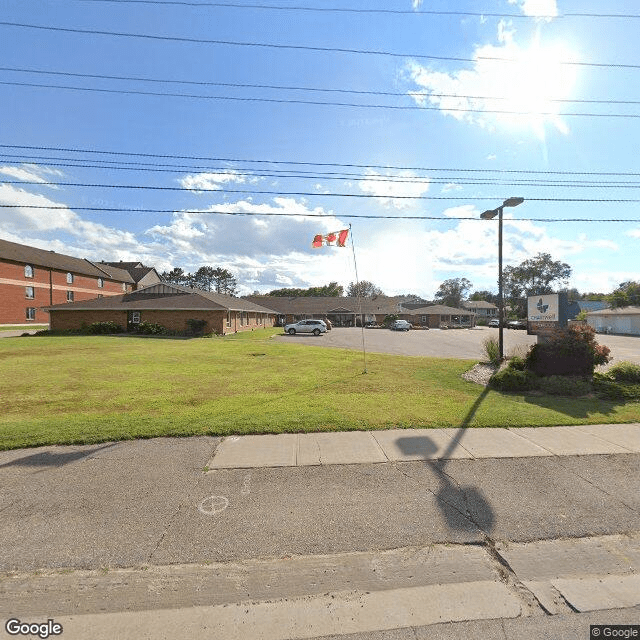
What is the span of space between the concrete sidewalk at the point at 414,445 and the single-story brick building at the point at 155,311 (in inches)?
1004

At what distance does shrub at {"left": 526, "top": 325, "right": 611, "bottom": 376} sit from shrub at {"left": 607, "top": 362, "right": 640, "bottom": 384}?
0.50 m

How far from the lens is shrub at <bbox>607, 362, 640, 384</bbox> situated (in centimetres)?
923

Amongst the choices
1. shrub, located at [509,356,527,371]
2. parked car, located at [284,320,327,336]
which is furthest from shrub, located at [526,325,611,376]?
parked car, located at [284,320,327,336]

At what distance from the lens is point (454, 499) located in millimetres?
3871

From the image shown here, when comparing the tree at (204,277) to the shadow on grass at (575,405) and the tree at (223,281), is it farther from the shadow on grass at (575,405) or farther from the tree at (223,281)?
the shadow on grass at (575,405)

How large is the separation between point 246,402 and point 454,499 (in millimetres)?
5182

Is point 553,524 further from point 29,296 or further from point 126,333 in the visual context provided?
point 29,296

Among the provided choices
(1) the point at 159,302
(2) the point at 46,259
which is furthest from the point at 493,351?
(2) the point at 46,259

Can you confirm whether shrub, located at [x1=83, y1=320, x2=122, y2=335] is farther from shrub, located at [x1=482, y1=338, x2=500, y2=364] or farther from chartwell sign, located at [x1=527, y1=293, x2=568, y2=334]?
chartwell sign, located at [x1=527, y1=293, x2=568, y2=334]

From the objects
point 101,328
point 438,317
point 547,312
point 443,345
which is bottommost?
point 443,345

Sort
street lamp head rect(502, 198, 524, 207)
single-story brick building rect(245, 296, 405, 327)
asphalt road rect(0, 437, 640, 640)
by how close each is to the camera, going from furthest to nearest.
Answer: single-story brick building rect(245, 296, 405, 327) → street lamp head rect(502, 198, 524, 207) → asphalt road rect(0, 437, 640, 640)

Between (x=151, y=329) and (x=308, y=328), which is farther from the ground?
(x=151, y=329)

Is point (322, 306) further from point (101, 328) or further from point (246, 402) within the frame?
point (246, 402)

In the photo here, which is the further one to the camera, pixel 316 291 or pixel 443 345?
pixel 316 291
